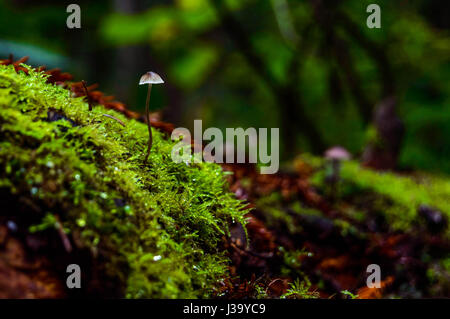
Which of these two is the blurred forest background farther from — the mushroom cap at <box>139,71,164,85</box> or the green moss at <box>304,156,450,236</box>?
the mushroom cap at <box>139,71,164,85</box>

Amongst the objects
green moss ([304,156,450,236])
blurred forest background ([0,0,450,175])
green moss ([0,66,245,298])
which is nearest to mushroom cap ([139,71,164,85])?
green moss ([0,66,245,298])

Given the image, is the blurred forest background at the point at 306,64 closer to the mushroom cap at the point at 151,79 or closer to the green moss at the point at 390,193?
the green moss at the point at 390,193

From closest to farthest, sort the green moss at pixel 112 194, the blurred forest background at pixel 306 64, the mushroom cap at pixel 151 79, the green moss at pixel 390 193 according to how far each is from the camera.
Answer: the green moss at pixel 112 194 → the mushroom cap at pixel 151 79 → the green moss at pixel 390 193 → the blurred forest background at pixel 306 64

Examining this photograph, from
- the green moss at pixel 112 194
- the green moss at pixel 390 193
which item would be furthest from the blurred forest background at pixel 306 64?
the green moss at pixel 112 194

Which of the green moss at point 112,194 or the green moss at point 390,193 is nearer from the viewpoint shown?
the green moss at point 112,194

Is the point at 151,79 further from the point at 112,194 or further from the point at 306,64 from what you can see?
the point at 306,64

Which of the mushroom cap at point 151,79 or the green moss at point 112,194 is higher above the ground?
the mushroom cap at point 151,79

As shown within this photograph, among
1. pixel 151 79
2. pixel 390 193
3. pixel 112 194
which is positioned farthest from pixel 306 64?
pixel 112 194
